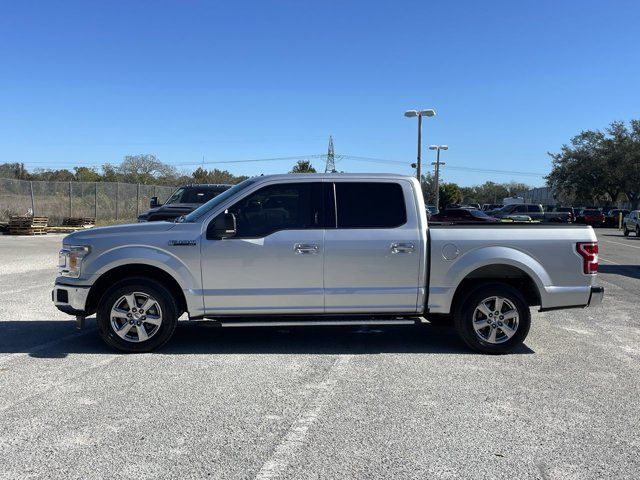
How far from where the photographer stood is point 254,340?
684 cm

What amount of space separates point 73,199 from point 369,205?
88.5 ft

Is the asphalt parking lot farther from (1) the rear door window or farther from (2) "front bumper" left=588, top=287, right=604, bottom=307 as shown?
(1) the rear door window

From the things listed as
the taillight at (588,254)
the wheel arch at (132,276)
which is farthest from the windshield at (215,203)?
the taillight at (588,254)

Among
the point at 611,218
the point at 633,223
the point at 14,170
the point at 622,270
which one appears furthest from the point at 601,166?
the point at 14,170

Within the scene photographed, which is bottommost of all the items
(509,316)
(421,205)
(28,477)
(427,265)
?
(28,477)

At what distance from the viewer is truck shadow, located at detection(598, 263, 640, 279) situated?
1369 centimetres

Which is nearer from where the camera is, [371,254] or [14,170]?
[371,254]

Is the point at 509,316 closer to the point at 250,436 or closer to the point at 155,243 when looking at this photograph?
the point at 250,436

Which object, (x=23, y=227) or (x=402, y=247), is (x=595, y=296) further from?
(x=23, y=227)

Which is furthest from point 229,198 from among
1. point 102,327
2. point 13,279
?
point 13,279

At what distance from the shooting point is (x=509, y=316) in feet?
20.4

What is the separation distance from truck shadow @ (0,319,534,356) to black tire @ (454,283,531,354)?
0.82ft

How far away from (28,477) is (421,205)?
448 cm

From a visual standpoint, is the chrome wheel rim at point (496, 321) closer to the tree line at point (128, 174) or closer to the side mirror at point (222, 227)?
the side mirror at point (222, 227)
